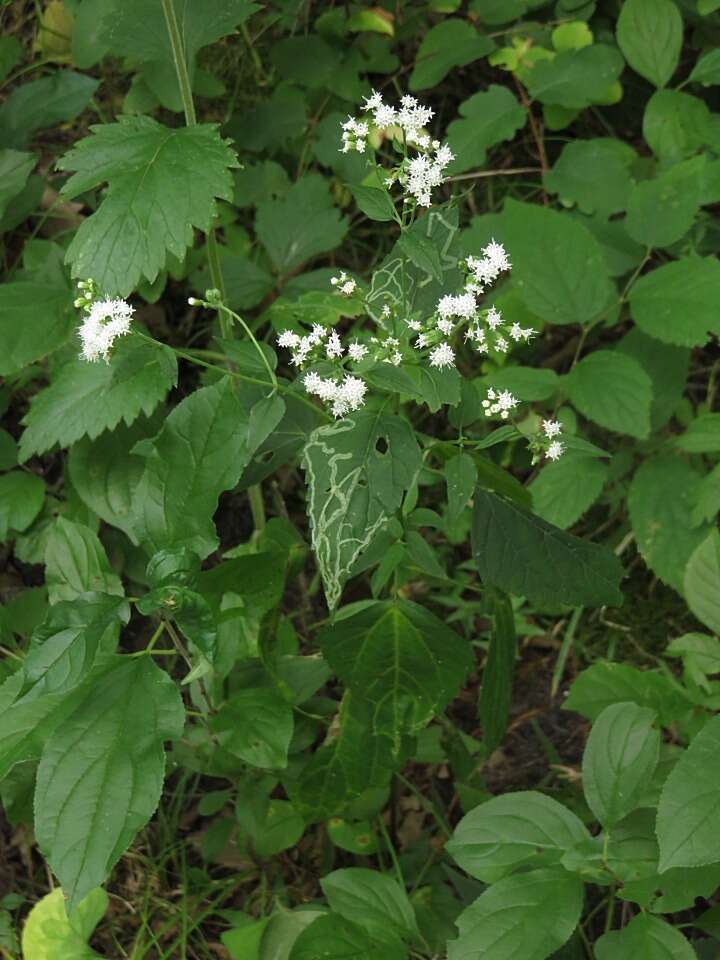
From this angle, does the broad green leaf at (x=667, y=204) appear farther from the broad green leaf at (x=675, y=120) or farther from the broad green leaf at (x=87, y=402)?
the broad green leaf at (x=87, y=402)

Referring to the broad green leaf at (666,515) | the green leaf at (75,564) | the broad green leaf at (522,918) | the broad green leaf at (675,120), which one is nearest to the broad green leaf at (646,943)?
the broad green leaf at (522,918)

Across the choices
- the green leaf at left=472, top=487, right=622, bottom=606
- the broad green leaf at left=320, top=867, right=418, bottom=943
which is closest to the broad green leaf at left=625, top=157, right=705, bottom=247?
the green leaf at left=472, top=487, right=622, bottom=606

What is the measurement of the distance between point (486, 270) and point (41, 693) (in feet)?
2.71

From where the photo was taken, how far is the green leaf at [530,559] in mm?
1444

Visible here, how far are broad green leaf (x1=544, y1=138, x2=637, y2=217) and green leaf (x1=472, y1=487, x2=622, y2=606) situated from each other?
1028 millimetres

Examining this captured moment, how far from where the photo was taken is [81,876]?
132 cm

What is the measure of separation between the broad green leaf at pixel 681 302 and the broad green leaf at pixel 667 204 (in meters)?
0.07

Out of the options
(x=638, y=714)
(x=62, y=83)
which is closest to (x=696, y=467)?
(x=638, y=714)

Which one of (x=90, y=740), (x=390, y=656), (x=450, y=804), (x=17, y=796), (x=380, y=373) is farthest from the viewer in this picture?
(x=450, y=804)

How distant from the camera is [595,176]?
2195mm

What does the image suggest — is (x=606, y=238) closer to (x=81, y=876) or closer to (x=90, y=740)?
(x=90, y=740)

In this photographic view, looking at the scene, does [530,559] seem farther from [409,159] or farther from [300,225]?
[300,225]

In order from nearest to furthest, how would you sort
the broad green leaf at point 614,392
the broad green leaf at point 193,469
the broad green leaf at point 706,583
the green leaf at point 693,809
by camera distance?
the green leaf at point 693,809, the broad green leaf at point 193,469, the broad green leaf at point 706,583, the broad green leaf at point 614,392

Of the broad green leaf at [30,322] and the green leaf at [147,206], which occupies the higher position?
the green leaf at [147,206]
